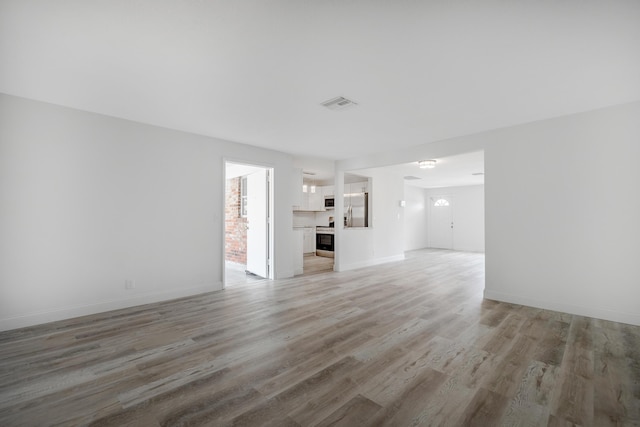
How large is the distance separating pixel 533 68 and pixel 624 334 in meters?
3.03

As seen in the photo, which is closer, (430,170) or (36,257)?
(36,257)

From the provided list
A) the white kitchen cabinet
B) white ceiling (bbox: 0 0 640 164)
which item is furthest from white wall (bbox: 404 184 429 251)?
white ceiling (bbox: 0 0 640 164)

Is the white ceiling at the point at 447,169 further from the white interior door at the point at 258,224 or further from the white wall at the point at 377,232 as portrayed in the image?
the white interior door at the point at 258,224

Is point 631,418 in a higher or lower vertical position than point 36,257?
lower

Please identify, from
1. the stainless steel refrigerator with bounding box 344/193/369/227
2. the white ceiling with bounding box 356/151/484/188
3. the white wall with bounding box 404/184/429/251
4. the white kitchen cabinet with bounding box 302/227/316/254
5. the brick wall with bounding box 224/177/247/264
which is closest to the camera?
the white ceiling with bounding box 356/151/484/188

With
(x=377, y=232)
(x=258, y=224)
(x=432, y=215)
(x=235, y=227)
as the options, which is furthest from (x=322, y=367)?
(x=432, y=215)

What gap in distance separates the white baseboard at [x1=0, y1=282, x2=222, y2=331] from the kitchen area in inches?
104

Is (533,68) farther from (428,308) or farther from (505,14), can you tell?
(428,308)

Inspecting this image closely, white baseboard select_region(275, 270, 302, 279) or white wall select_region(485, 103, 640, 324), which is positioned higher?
white wall select_region(485, 103, 640, 324)

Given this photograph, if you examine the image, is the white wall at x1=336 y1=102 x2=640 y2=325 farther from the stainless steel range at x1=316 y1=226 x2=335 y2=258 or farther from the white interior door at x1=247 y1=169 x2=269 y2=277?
the stainless steel range at x1=316 y1=226 x2=335 y2=258

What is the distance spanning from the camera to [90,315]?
357 cm

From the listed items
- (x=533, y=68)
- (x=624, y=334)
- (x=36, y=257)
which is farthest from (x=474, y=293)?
(x=36, y=257)

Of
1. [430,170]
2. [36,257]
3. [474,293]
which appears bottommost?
[474,293]

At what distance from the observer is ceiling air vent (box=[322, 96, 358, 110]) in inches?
128
